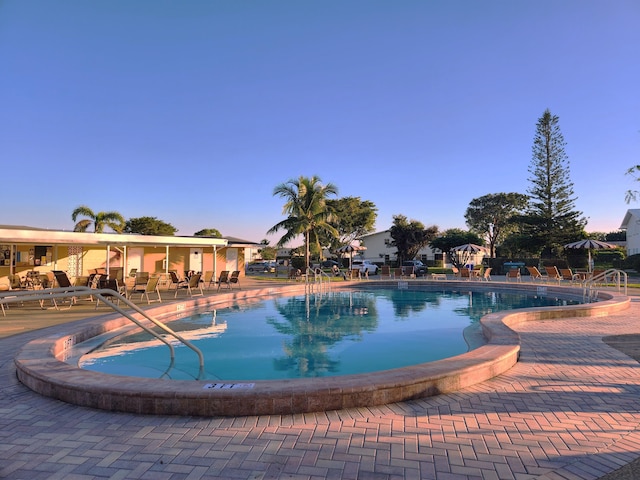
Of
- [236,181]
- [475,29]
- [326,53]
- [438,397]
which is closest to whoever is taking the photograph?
[438,397]

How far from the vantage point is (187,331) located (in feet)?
28.6

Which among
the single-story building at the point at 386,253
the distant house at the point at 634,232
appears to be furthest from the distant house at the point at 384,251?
the distant house at the point at 634,232

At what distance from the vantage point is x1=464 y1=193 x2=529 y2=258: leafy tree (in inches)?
1967

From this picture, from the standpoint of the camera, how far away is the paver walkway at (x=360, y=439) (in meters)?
2.53

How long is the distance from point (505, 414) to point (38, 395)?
15.7 feet

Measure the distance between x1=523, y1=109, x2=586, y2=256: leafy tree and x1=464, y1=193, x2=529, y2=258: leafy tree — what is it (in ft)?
38.4

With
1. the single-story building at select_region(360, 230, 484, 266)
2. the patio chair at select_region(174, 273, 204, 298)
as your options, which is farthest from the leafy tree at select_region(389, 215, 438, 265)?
the patio chair at select_region(174, 273, 204, 298)

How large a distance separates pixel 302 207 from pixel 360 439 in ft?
76.1

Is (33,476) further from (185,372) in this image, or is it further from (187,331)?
(187,331)

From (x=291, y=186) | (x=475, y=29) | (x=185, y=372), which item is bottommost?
(x=185, y=372)

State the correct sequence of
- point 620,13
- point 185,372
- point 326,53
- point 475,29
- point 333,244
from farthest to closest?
point 333,244 → point 326,53 → point 475,29 → point 620,13 → point 185,372

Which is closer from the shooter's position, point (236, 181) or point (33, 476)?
point (33, 476)

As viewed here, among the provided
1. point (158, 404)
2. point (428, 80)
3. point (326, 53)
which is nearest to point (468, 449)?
point (158, 404)

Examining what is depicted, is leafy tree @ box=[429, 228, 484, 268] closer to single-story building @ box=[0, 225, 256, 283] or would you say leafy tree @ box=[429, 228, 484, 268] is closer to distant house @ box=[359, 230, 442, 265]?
distant house @ box=[359, 230, 442, 265]
